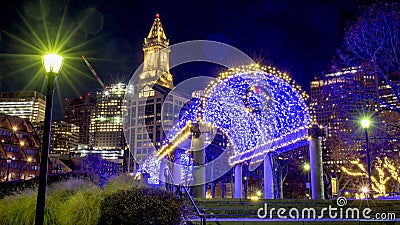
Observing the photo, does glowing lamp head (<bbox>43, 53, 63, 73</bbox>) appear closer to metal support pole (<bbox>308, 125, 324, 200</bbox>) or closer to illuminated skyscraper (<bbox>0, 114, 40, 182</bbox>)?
metal support pole (<bbox>308, 125, 324, 200</bbox>)

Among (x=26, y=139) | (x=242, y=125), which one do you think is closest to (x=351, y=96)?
(x=242, y=125)

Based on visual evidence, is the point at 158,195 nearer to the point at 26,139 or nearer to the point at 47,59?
the point at 47,59

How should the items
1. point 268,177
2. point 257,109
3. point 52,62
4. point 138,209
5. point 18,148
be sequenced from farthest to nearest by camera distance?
point 18,148, point 268,177, point 257,109, point 138,209, point 52,62

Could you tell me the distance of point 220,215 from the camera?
1562 centimetres

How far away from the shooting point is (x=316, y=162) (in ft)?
75.4

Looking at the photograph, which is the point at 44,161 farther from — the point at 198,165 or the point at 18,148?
the point at 18,148

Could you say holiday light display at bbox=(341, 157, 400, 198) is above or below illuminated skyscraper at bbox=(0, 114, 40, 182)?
below

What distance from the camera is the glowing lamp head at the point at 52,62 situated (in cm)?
1005

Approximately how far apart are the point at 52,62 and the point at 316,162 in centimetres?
1696

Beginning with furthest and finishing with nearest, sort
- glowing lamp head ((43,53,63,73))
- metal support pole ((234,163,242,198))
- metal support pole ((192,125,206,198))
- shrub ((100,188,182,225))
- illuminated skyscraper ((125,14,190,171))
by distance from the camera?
illuminated skyscraper ((125,14,190,171)) < metal support pole ((234,163,242,198)) < metal support pole ((192,125,206,198)) < shrub ((100,188,182,225)) < glowing lamp head ((43,53,63,73))

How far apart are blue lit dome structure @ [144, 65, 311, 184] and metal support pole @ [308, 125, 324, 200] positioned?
493mm

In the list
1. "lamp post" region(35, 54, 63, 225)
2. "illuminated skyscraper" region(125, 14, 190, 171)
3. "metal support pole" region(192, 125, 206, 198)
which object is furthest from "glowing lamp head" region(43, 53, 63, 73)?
"illuminated skyscraper" region(125, 14, 190, 171)

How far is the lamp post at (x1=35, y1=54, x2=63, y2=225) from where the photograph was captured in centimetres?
888

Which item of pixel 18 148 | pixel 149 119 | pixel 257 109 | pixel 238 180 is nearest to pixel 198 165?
pixel 257 109
